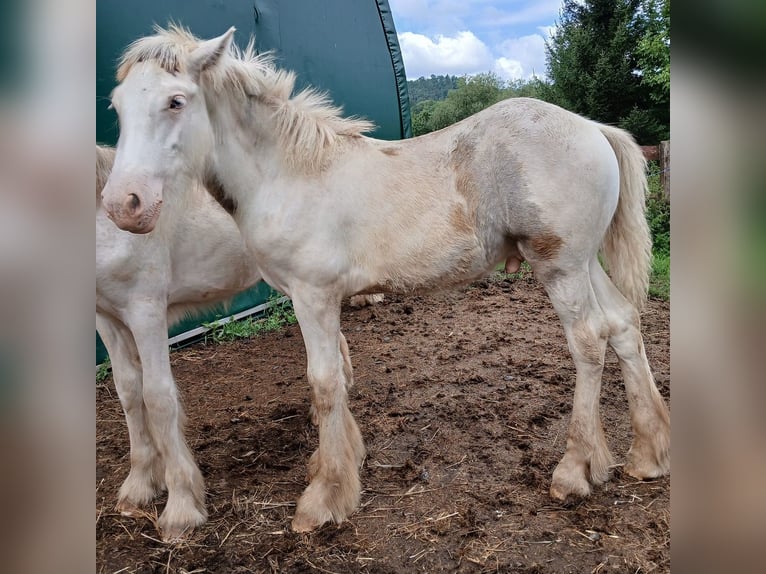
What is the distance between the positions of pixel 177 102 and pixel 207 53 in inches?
10.7

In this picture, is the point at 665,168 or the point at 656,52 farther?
the point at 656,52

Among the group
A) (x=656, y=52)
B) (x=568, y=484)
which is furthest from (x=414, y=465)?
(x=656, y=52)

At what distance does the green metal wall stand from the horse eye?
210cm

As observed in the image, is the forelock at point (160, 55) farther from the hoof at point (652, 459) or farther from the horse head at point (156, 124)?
the hoof at point (652, 459)

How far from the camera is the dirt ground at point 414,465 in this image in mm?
2342

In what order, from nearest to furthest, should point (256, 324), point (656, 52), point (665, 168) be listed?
point (256, 324), point (665, 168), point (656, 52)

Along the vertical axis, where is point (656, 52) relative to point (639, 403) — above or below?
above

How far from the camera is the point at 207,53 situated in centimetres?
231

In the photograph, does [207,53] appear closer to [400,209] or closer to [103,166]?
[103,166]

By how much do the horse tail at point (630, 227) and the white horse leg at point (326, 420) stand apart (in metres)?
1.55
